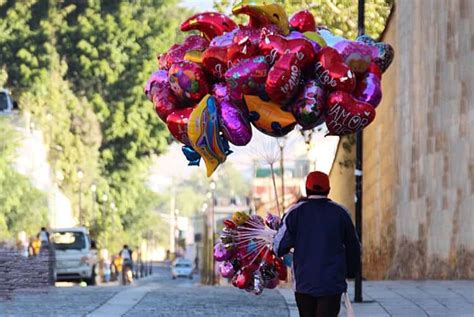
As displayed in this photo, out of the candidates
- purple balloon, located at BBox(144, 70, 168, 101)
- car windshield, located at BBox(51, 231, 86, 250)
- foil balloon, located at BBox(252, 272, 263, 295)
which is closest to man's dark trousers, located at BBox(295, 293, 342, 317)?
foil balloon, located at BBox(252, 272, 263, 295)

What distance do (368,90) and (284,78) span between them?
0.93 m

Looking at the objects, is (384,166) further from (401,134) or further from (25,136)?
(25,136)

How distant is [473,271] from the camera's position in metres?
21.2

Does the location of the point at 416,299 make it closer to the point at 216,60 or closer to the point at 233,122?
the point at 233,122

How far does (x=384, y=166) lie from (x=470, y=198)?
8834 mm

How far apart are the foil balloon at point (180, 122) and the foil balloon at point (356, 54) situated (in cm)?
153

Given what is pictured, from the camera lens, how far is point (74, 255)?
126 feet

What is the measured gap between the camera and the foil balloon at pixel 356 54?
39.8 feet

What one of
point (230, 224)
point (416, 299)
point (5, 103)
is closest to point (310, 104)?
point (230, 224)

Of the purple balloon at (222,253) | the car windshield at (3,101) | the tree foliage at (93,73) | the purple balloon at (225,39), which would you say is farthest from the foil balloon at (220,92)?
the tree foliage at (93,73)

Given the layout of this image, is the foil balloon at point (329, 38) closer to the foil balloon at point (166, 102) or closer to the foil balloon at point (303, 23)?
the foil balloon at point (303, 23)

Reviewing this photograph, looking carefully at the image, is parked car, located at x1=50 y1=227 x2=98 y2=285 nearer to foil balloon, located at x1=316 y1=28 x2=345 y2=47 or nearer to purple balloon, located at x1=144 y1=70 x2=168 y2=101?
purple balloon, located at x1=144 y1=70 x2=168 y2=101

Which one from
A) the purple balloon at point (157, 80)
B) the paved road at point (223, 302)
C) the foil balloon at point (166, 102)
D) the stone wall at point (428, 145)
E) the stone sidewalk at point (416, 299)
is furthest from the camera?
the stone wall at point (428, 145)

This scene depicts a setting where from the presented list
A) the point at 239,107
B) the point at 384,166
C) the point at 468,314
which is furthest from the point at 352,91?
the point at 384,166
